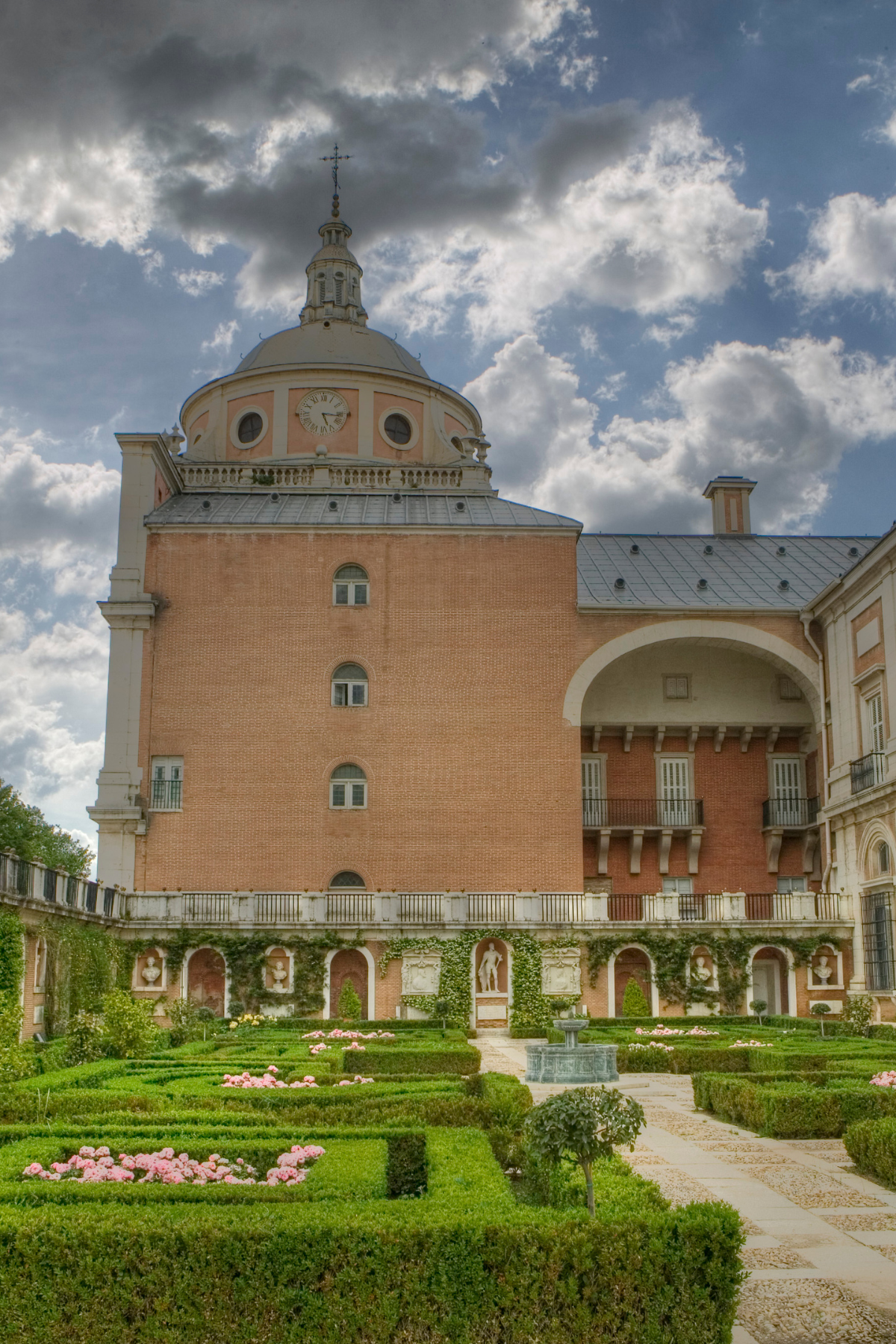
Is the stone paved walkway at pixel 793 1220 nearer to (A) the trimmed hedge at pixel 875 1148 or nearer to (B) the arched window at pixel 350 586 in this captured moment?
(A) the trimmed hedge at pixel 875 1148

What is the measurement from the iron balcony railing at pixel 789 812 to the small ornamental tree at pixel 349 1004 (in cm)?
1400

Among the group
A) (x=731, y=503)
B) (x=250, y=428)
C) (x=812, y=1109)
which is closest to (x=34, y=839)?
(x=250, y=428)

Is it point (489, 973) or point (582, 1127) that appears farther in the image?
point (489, 973)

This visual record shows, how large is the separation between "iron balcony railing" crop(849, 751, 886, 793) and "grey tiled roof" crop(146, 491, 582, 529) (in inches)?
398

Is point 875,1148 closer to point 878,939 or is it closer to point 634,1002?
point 634,1002

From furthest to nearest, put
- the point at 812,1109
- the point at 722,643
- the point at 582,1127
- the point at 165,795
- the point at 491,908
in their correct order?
1. the point at 722,643
2. the point at 165,795
3. the point at 491,908
4. the point at 812,1109
5. the point at 582,1127

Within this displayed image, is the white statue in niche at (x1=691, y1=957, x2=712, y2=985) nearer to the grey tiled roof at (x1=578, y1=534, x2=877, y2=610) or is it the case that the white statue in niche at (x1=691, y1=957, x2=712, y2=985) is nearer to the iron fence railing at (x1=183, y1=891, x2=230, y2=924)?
the grey tiled roof at (x1=578, y1=534, x2=877, y2=610)

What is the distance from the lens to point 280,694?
35.3m

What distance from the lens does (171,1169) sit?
29.6ft

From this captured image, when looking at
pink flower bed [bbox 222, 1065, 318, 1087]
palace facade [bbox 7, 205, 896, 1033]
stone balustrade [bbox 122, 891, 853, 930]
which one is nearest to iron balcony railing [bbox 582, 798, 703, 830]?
palace facade [bbox 7, 205, 896, 1033]

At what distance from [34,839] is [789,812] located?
31003mm

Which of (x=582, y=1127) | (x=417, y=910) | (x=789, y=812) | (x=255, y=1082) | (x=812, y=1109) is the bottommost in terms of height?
(x=812, y=1109)

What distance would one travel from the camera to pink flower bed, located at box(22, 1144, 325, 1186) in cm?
885

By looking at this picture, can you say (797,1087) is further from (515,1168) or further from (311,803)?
(311,803)
